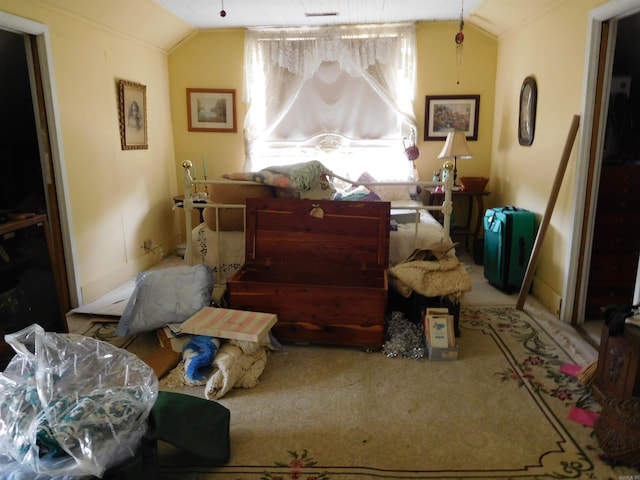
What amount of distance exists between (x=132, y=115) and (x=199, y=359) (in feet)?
9.11

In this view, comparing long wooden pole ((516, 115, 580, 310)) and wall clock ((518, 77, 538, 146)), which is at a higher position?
wall clock ((518, 77, 538, 146))

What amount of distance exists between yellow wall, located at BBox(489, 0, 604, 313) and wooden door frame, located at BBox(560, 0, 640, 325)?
8 cm

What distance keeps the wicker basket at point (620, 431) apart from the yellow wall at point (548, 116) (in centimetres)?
150

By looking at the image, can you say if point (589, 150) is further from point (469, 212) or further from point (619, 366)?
point (469, 212)

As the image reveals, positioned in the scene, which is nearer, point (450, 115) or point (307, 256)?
point (307, 256)

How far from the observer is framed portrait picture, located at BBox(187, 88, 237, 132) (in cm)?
509

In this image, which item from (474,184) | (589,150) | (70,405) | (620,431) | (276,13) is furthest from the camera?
(474,184)

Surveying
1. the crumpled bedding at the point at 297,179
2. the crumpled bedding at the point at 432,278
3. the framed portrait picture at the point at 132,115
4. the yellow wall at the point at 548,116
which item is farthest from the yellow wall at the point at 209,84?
the crumpled bedding at the point at 432,278

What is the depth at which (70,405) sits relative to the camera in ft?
4.97

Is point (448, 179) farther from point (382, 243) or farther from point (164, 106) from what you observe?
point (164, 106)

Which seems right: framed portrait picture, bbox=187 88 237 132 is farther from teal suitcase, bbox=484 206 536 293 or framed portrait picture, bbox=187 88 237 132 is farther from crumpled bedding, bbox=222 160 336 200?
teal suitcase, bbox=484 206 536 293

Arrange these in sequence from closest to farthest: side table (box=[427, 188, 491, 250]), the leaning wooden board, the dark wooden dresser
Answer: the dark wooden dresser, the leaning wooden board, side table (box=[427, 188, 491, 250])

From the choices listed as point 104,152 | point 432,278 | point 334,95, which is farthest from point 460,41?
point 104,152

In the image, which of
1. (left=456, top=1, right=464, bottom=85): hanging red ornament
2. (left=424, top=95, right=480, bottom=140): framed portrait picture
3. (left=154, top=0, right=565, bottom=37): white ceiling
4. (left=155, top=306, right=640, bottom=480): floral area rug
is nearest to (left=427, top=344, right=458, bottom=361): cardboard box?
(left=155, top=306, right=640, bottom=480): floral area rug
